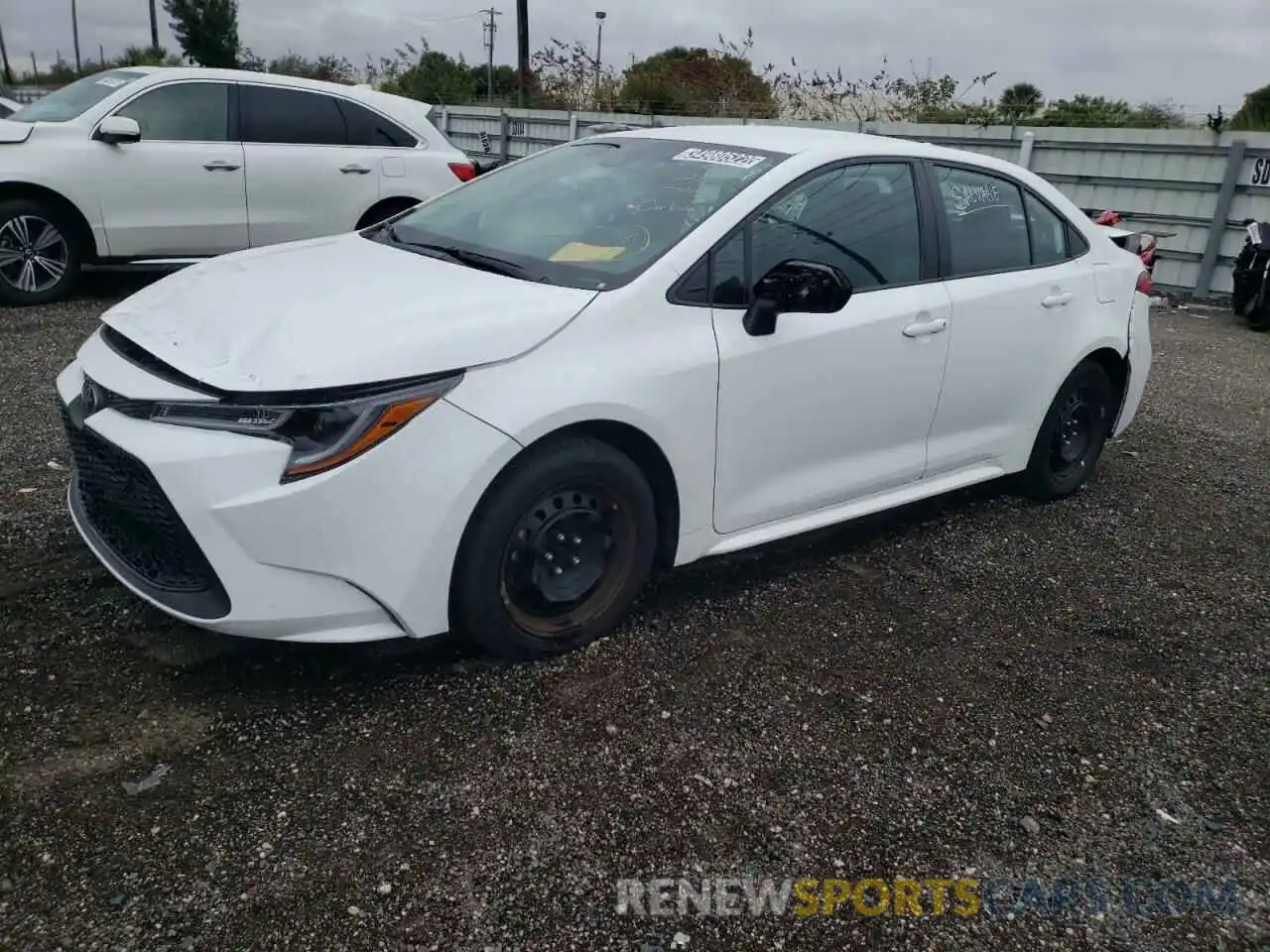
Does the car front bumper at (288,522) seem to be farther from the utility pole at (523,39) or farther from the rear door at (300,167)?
the utility pole at (523,39)

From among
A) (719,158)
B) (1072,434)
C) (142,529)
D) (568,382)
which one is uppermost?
(719,158)

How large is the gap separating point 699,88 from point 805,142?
15581 millimetres

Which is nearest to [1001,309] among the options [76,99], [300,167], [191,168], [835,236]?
[835,236]

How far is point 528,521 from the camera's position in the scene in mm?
3010

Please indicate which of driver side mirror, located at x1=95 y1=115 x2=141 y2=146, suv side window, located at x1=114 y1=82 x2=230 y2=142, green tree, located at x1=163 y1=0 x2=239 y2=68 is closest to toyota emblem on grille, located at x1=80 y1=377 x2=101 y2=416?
driver side mirror, located at x1=95 y1=115 x2=141 y2=146

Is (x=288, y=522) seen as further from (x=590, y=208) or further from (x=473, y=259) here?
(x=590, y=208)

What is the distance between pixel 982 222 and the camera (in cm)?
425

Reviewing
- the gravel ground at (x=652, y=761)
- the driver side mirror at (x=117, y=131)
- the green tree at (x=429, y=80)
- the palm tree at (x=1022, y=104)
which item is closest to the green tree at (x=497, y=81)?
the green tree at (x=429, y=80)

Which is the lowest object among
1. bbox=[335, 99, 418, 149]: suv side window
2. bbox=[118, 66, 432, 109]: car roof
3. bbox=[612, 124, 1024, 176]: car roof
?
bbox=[335, 99, 418, 149]: suv side window

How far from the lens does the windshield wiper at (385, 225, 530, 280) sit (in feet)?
10.8

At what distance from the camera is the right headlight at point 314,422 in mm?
2615

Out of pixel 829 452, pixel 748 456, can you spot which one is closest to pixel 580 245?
pixel 748 456

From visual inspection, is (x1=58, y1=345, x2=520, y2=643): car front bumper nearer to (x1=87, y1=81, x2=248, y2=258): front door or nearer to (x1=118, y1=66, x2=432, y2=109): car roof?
(x1=87, y1=81, x2=248, y2=258): front door

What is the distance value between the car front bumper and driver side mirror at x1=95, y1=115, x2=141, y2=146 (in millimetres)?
5238
